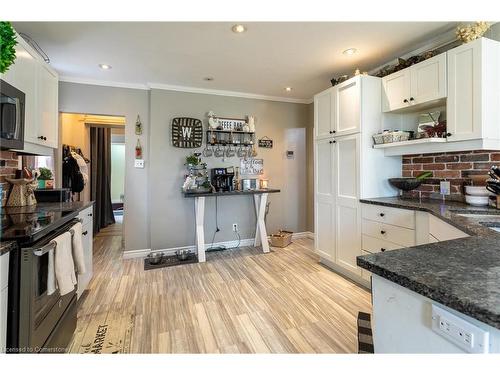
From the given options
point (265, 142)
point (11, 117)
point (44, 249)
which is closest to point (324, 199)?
point (265, 142)

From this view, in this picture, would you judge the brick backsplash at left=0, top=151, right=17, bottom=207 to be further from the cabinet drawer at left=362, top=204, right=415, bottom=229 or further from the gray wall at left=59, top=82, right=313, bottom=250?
the cabinet drawer at left=362, top=204, right=415, bottom=229

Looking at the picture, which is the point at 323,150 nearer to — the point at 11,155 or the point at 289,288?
the point at 289,288

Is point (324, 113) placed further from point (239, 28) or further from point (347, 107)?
point (239, 28)

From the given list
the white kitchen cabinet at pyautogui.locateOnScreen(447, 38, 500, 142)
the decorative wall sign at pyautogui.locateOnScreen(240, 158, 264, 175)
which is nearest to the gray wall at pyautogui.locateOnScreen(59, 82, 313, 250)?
the decorative wall sign at pyautogui.locateOnScreen(240, 158, 264, 175)

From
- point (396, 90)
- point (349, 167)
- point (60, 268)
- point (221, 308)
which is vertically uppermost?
point (396, 90)

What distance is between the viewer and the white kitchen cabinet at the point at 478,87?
1.89m

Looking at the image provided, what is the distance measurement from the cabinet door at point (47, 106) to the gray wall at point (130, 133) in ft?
2.35

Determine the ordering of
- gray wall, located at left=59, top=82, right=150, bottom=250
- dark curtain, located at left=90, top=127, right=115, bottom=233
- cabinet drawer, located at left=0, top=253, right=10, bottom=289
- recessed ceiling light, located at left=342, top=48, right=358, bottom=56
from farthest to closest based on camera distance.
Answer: dark curtain, located at left=90, top=127, right=115, bottom=233, gray wall, located at left=59, top=82, right=150, bottom=250, recessed ceiling light, located at left=342, top=48, right=358, bottom=56, cabinet drawer, located at left=0, top=253, right=10, bottom=289

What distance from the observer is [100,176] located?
5.29m

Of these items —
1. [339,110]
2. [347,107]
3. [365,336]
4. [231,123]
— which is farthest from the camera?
[231,123]

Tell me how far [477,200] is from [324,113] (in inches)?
66.7

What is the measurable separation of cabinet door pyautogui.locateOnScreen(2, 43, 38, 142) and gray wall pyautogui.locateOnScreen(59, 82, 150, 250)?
3.86ft

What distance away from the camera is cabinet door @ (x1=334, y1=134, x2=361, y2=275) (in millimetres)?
2635

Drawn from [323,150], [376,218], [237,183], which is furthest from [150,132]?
[376,218]
